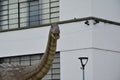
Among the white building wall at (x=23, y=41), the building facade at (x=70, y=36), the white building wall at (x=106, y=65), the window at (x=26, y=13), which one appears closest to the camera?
the white building wall at (x=106, y=65)

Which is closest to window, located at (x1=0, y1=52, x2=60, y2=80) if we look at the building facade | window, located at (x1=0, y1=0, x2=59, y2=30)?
the building facade

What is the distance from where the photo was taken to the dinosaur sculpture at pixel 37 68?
1161 cm

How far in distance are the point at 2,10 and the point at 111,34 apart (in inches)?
276

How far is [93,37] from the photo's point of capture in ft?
66.9

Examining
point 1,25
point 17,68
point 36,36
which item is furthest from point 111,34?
point 17,68

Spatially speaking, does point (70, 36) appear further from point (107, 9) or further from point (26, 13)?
point (26, 13)

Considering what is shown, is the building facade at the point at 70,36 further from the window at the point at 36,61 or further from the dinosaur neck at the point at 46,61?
the dinosaur neck at the point at 46,61

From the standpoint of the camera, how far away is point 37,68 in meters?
12.5

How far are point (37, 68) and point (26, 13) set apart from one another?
12.0m

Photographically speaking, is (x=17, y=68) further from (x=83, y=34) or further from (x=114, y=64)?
(x=114, y=64)

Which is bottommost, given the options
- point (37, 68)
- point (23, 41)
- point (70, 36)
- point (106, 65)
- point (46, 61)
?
point (106, 65)

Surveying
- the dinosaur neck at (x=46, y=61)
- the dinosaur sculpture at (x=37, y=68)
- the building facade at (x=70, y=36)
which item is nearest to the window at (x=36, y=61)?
the building facade at (x=70, y=36)

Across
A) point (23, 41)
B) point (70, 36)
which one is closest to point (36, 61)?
point (23, 41)

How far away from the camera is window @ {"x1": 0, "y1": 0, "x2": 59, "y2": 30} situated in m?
22.9
